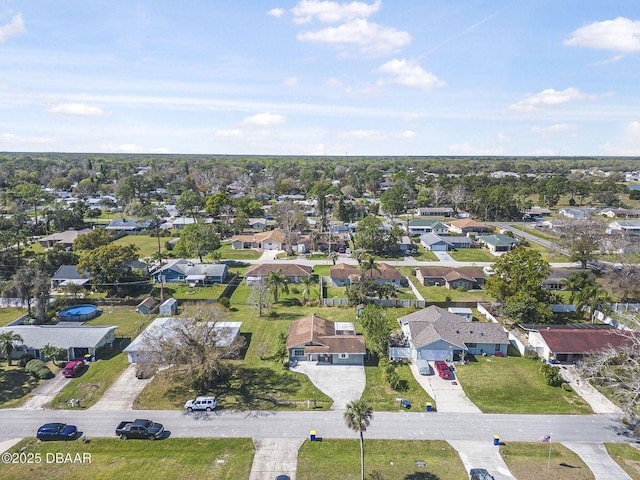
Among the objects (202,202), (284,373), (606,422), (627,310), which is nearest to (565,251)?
(627,310)

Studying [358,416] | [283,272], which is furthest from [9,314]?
[358,416]

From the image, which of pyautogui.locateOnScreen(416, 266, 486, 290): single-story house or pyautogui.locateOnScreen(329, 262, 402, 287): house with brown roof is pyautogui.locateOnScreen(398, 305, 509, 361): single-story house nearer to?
pyautogui.locateOnScreen(329, 262, 402, 287): house with brown roof

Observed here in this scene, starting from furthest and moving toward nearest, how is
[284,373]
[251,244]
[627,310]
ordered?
1. [251,244]
2. [627,310]
3. [284,373]

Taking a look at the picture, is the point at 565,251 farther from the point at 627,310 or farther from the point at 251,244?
the point at 251,244

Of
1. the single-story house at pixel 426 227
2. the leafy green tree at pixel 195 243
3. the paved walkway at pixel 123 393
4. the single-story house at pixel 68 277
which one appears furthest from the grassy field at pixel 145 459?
the single-story house at pixel 426 227

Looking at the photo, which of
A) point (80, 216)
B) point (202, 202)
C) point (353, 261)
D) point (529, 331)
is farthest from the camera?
point (202, 202)

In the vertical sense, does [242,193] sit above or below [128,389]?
above

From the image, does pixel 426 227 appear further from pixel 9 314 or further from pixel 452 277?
pixel 9 314

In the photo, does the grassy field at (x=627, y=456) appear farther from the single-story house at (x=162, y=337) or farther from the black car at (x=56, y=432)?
the black car at (x=56, y=432)

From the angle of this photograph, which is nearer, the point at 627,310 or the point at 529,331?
the point at 529,331
